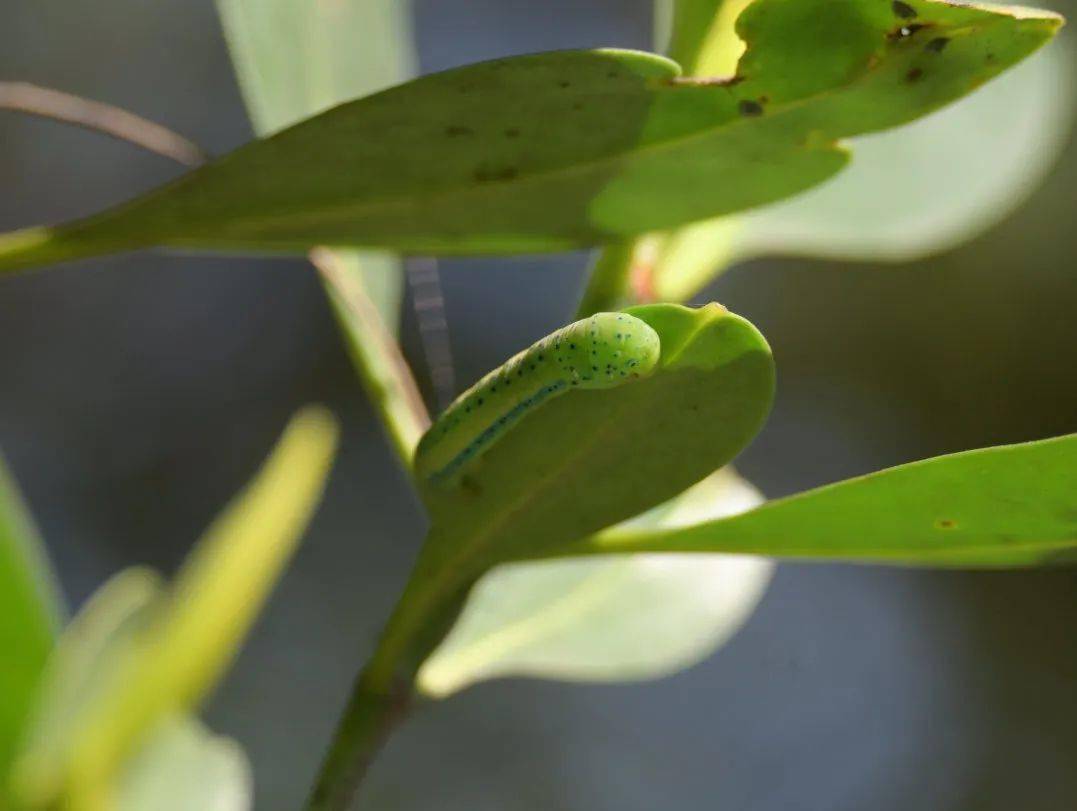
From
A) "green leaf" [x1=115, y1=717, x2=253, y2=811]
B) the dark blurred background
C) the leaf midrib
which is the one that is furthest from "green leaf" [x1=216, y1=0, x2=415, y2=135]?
the dark blurred background

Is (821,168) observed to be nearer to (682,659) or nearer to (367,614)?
(682,659)

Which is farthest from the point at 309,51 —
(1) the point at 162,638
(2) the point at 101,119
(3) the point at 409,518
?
(3) the point at 409,518

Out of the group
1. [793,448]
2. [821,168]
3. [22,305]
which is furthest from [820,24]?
[22,305]

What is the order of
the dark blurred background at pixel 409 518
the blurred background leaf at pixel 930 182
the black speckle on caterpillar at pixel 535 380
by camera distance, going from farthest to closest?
1. the dark blurred background at pixel 409 518
2. the blurred background leaf at pixel 930 182
3. the black speckle on caterpillar at pixel 535 380

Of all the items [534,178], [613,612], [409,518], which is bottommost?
[409,518]

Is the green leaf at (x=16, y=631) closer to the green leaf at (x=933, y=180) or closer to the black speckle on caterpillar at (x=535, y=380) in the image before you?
the black speckle on caterpillar at (x=535, y=380)

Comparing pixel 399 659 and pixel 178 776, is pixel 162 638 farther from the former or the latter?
pixel 399 659

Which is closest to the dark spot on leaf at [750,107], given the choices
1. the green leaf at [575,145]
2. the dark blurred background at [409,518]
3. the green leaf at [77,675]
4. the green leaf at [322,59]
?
the green leaf at [575,145]
